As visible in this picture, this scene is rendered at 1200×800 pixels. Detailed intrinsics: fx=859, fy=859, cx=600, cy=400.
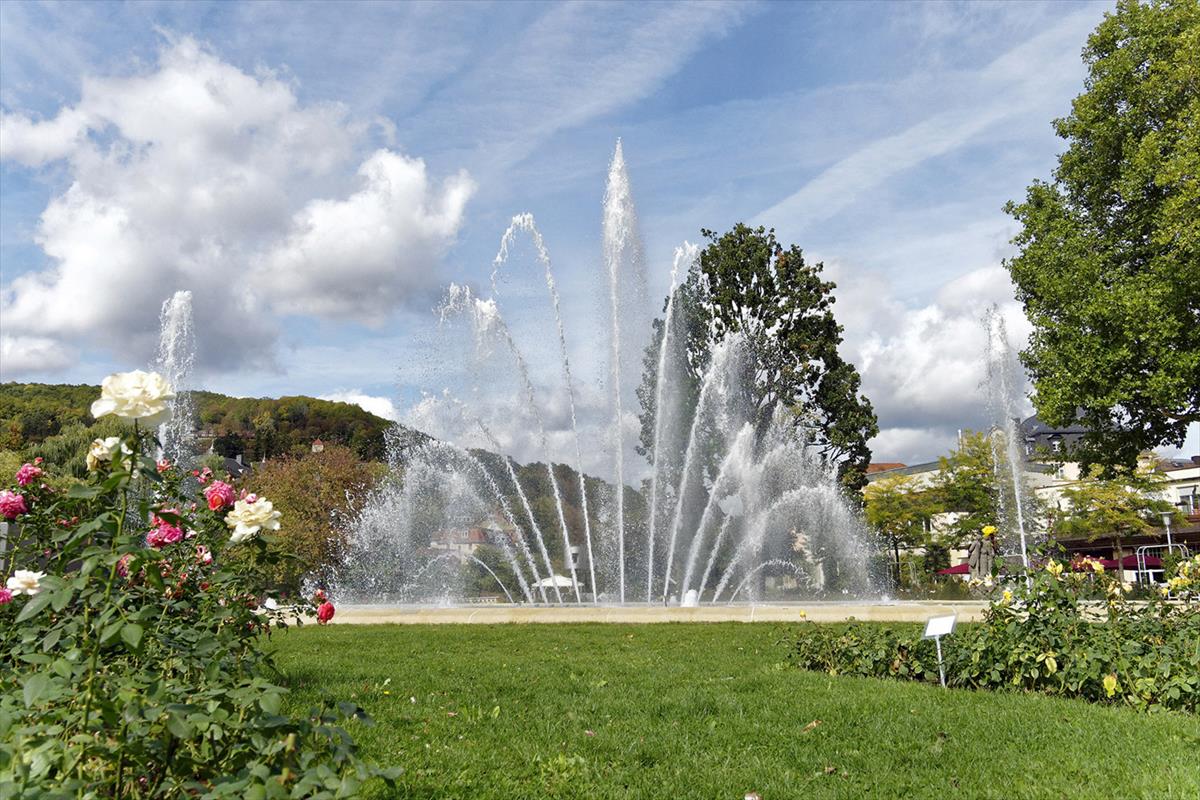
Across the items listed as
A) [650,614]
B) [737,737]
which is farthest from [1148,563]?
[737,737]

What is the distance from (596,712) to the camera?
6301 millimetres

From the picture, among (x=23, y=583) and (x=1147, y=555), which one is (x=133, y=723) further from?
(x=1147, y=555)

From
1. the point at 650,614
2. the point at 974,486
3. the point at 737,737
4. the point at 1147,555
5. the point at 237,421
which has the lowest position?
the point at 1147,555

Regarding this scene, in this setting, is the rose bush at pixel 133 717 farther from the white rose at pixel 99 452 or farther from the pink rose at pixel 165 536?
the pink rose at pixel 165 536

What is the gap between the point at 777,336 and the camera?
31000 mm

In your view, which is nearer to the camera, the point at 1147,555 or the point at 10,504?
the point at 10,504

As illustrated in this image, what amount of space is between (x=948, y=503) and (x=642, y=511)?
742 inches

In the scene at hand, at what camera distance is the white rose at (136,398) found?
2580 millimetres

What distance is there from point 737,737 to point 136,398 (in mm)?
4254

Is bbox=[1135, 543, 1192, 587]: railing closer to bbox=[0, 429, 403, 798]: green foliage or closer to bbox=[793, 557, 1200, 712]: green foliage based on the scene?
bbox=[793, 557, 1200, 712]: green foliage

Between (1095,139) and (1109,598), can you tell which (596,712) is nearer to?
(1109,598)

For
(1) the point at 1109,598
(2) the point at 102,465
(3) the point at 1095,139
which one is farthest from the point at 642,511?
(2) the point at 102,465

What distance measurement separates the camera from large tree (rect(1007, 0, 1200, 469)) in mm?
16812

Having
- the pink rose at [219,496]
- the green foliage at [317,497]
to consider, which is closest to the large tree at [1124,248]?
the pink rose at [219,496]
